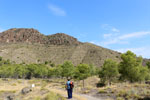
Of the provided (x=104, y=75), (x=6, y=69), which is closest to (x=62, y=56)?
(x=6, y=69)

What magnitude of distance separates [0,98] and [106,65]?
104 feet

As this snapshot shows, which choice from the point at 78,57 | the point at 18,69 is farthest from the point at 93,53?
the point at 18,69

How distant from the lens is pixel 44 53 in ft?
446

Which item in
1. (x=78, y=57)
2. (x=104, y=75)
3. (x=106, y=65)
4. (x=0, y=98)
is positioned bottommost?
(x=0, y=98)

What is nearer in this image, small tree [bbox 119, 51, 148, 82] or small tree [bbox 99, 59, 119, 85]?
small tree [bbox 119, 51, 148, 82]

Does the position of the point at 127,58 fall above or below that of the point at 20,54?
below

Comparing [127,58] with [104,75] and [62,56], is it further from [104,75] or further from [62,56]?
[62,56]

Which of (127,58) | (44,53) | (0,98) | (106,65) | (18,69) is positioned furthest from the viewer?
(44,53)

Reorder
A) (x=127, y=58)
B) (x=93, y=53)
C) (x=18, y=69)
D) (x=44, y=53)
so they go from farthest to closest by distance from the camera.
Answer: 1. (x=44, y=53)
2. (x=93, y=53)
3. (x=18, y=69)
4. (x=127, y=58)

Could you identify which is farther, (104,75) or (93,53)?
(93,53)

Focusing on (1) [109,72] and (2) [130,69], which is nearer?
(2) [130,69]

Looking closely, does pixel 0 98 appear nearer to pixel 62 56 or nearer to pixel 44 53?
pixel 62 56

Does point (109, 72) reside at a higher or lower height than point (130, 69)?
lower

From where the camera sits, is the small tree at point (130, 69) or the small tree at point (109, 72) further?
the small tree at point (109, 72)
